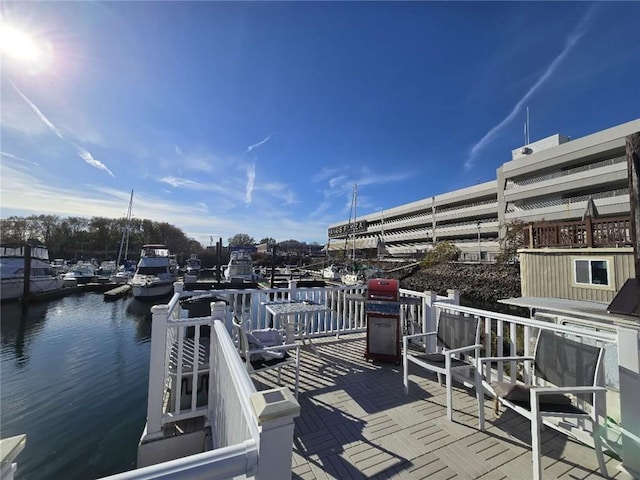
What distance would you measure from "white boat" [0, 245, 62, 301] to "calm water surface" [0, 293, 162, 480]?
4373 mm

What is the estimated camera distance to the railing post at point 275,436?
0.88 m

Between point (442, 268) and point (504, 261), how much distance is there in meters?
5.74

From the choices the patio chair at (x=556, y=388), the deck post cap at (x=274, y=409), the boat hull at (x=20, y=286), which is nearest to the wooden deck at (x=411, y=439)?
the patio chair at (x=556, y=388)

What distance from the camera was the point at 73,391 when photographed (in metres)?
6.54

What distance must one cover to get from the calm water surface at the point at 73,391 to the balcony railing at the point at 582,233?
11326mm

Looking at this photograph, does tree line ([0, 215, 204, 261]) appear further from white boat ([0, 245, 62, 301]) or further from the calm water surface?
the calm water surface

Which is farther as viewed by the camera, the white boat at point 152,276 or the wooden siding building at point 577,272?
the white boat at point 152,276

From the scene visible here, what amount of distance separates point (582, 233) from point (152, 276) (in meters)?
23.1

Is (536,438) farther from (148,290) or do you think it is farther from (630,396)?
(148,290)

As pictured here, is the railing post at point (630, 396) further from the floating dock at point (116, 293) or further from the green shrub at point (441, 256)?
the green shrub at point (441, 256)

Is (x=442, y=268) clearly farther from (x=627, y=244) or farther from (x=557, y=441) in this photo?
(x=557, y=441)

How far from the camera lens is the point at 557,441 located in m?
2.17

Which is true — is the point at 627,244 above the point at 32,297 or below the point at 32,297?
above

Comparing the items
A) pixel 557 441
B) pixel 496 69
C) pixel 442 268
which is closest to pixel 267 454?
pixel 557 441
